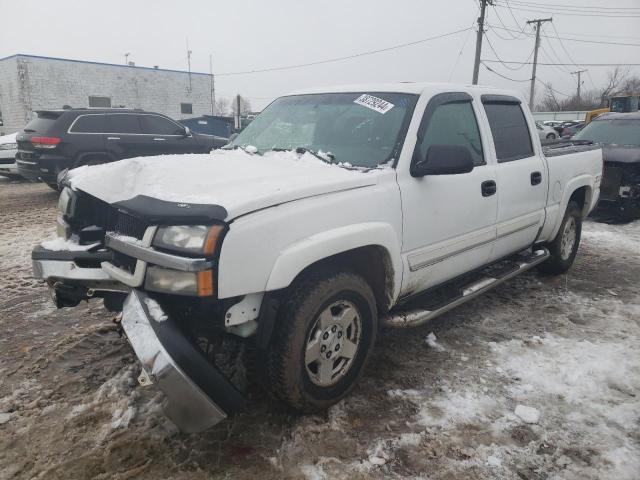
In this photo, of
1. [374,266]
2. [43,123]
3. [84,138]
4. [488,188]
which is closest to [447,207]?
[488,188]

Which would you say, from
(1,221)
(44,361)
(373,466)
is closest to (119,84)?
(1,221)

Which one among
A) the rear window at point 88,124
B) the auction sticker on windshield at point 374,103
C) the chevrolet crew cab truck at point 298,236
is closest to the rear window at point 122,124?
the rear window at point 88,124

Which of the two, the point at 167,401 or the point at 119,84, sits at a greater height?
the point at 119,84

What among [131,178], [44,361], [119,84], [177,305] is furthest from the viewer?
[119,84]

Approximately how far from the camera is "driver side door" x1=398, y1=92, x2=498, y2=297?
3.10 metres

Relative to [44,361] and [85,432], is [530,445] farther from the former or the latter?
[44,361]

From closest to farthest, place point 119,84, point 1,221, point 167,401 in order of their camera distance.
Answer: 1. point 167,401
2. point 1,221
3. point 119,84

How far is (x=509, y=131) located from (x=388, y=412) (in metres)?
2.68

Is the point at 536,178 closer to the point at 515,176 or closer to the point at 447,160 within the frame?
the point at 515,176

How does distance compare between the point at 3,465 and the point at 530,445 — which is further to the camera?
the point at 530,445

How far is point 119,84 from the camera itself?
86.9 ft

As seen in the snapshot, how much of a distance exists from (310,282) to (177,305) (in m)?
0.68

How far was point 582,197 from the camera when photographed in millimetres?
5488

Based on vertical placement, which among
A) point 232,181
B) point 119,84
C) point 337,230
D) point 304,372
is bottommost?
point 304,372
